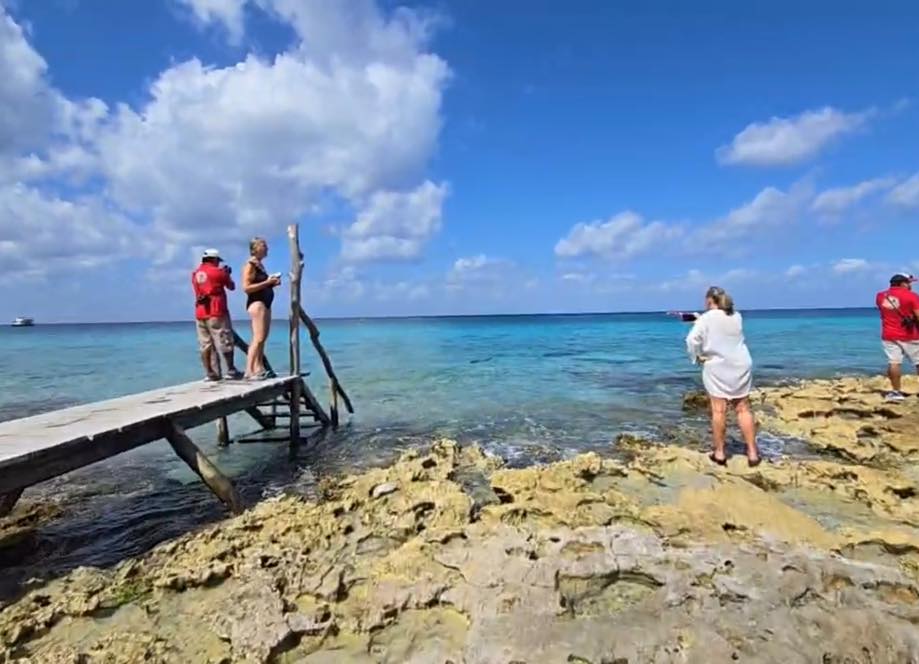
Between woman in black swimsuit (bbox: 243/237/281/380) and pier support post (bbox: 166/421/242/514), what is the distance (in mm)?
3100

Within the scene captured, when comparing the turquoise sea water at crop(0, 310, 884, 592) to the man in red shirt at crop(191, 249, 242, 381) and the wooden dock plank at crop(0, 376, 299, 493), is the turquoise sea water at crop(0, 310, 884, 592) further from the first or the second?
the man in red shirt at crop(191, 249, 242, 381)

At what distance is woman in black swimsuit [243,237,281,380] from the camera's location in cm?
931

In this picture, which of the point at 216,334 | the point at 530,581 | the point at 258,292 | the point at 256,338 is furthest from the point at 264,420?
the point at 530,581

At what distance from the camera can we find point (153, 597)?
14.7 feet

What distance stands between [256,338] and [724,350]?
7.77m

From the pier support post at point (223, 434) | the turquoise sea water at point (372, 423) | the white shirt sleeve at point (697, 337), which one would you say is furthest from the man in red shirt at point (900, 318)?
the pier support post at point (223, 434)

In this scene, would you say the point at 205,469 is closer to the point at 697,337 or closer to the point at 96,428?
the point at 96,428

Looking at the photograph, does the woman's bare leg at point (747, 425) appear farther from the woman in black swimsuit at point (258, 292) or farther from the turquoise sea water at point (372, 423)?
the woman in black swimsuit at point (258, 292)

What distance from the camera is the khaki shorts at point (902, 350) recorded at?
11.2 m

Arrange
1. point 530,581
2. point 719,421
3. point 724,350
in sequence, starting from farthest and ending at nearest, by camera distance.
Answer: point 719,421 → point 724,350 → point 530,581

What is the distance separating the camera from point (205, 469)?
6648mm

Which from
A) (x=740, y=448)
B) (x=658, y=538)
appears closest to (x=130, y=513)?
(x=658, y=538)

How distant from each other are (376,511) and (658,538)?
9.85 feet

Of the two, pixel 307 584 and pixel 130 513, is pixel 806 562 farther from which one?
pixel 130 513
